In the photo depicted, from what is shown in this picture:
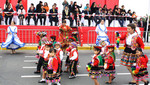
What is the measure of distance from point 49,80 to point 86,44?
28.1 feet

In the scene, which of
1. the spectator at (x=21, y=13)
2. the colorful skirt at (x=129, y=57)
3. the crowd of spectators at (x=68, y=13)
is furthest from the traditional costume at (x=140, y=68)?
the spectator at (x=21, y=13)

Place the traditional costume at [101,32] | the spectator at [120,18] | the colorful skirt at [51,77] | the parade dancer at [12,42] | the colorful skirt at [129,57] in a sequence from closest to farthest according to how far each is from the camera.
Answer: the colorful skirt at [51,77] < the colorful skirt at [129,57] < the parade dancer at [12,42] < the traditional costume at [101,32] < the spectator at [120,18]

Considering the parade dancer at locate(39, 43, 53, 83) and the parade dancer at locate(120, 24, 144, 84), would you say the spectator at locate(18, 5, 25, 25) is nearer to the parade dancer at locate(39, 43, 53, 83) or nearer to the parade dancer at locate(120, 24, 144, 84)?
the parade dancer at locate(39, 43, 53, 83)

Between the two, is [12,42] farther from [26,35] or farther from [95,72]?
[95,72]

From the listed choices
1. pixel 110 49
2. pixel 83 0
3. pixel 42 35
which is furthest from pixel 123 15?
pixel 110 49

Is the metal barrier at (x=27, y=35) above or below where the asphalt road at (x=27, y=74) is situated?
above

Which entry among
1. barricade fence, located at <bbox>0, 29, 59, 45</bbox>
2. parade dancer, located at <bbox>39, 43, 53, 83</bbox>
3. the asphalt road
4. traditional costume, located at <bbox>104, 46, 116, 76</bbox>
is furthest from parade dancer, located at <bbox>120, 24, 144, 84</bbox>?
barricade fence, located at <bbox>0, 29, 59, 45</bbox>

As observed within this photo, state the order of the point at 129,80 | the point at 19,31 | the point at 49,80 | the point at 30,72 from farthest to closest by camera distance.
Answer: the point at 19,31, the point at 30,72, the point at 129,80, the point at 49,80

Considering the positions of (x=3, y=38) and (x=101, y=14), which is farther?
(x=101, y=14)

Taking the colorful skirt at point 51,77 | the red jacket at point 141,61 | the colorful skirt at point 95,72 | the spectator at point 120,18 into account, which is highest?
the spectator at point 120,18

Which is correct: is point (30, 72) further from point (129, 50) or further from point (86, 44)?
point (86, 44)

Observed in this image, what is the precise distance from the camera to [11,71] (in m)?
8.84

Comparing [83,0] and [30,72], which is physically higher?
[83,0]

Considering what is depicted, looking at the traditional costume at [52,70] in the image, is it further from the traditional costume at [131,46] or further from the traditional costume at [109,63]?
the traditional costume at [131,46]
